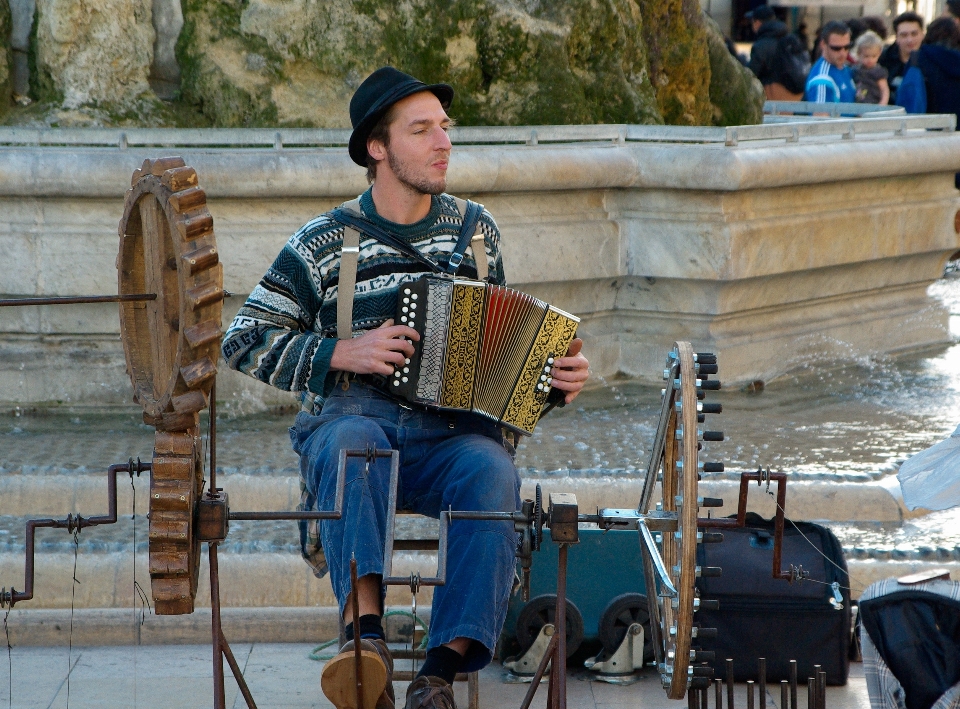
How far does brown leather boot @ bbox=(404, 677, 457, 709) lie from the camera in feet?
8.57

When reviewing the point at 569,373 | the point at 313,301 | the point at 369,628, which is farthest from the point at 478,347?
the point at 369,628

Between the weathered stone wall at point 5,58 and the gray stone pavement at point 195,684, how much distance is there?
3.22 meters

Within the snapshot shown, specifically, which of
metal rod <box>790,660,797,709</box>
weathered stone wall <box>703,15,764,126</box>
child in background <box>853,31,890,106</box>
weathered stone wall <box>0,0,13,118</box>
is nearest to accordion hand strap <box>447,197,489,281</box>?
metal rod <box>790,660,797,709</box>

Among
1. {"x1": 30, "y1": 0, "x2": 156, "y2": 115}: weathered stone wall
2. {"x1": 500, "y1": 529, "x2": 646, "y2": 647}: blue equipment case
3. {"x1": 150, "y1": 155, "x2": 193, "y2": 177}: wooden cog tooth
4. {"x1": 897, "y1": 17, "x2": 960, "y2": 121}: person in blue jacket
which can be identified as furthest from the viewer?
{"x1": 897, "y1": 17, "x2": 960, "y2": 121}: person in blue jacket

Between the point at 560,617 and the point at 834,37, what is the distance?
24.0ft

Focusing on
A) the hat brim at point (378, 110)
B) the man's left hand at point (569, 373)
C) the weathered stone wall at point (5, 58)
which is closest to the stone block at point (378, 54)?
the weathered stone wall at point (5, 58)

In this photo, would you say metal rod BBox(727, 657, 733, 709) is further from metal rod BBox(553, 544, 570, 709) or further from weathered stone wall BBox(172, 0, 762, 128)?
weathered stone wall BBox(172, 0, 762, 128)

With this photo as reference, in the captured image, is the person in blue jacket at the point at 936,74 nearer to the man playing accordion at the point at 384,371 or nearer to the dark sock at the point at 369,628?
the man playing accordion at the point at 384,371

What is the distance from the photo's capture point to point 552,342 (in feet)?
10.1

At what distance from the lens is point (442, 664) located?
2.69 metres

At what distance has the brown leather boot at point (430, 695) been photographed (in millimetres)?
2611

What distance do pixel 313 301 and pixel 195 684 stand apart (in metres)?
0.98

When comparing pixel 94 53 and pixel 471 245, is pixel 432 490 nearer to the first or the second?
pixel 471 245

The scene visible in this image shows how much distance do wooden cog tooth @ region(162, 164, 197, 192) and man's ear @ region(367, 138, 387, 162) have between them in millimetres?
1013
